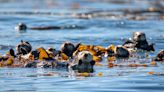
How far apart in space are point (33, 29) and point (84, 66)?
11.1 meters

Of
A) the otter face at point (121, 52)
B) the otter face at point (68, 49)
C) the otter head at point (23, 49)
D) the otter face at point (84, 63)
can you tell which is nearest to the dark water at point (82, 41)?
the otter face at point (84, 63)

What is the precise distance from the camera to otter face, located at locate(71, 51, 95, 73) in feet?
43.5

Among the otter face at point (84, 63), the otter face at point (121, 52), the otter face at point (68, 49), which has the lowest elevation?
the otter face at point (84, 63)

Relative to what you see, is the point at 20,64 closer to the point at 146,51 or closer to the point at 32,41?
the point at 146,51

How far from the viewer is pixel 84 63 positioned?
43.8 ft

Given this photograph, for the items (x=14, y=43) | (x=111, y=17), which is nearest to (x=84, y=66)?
(x=14, y=43)

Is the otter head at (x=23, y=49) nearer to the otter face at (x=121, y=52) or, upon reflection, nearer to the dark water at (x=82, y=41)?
the dark water at (x=82, y=41)

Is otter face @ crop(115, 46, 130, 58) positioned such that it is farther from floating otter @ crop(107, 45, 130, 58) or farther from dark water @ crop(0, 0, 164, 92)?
dark water @ crop(0, 0, 164, 92)

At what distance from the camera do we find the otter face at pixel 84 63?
13.3 metres

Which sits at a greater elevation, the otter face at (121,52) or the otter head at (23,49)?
the otter head at (23,49)

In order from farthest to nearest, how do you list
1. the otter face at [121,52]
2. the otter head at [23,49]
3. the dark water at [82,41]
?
the otter face at [121,52] < the otter head at [23,49] < the dark water at [82,41]

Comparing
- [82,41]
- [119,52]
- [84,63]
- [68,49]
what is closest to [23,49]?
[68,49]

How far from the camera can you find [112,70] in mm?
13359

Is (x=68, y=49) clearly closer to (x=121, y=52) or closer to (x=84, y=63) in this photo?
(x=121, y=52)
